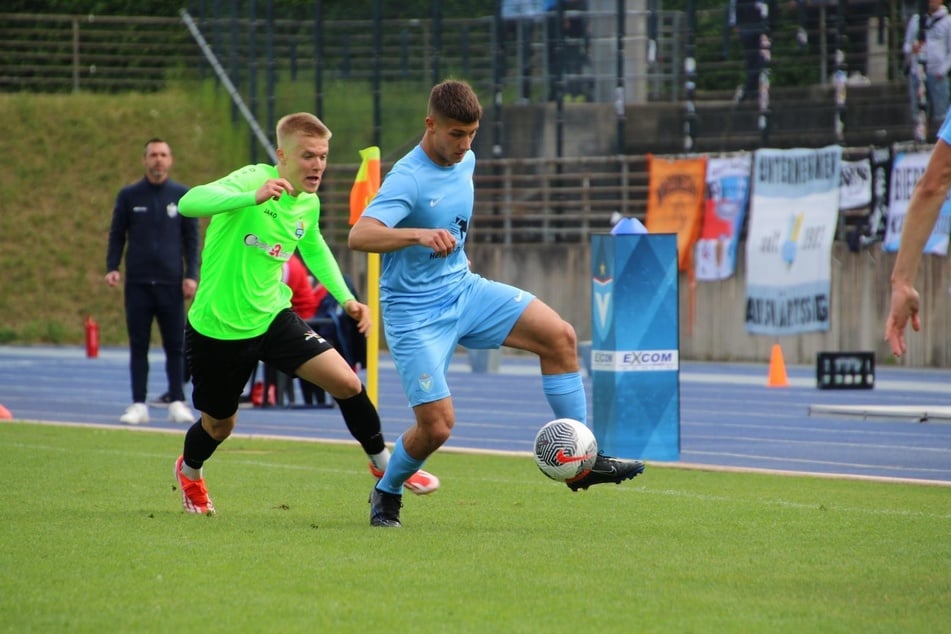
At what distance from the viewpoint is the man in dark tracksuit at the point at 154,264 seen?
14711 mm

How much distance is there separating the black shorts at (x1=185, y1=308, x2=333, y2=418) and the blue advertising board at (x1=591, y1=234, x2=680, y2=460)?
363 cm

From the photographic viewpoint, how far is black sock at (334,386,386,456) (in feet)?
28.1

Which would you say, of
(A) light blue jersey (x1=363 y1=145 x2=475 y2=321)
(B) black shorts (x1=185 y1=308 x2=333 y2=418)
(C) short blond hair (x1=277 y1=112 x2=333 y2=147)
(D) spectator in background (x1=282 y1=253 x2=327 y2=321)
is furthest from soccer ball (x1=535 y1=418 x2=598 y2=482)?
(D) spectator in background (x1=282 y1=253 x2=327 y2=321)

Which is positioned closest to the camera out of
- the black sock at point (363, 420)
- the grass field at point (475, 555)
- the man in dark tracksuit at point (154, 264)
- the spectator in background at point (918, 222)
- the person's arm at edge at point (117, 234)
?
the spectator in background at point (918, 222)

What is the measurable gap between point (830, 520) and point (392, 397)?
1080 cm

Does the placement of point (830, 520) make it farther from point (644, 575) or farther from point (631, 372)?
point (631, 372)

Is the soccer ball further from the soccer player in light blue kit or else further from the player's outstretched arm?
the player's outstretched arm

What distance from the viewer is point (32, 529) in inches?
298

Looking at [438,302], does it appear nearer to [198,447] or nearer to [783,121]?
[198,447]

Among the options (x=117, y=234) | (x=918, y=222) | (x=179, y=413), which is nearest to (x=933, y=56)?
(x=117, y=234)

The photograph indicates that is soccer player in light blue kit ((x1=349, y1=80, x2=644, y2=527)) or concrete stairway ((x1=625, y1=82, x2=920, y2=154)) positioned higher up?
concrete stairway ((x1=625, y1=82, x2=920, y2=154))

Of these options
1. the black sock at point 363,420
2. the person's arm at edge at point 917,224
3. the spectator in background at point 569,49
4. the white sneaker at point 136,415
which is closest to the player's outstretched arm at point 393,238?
the black sock at point 363,420

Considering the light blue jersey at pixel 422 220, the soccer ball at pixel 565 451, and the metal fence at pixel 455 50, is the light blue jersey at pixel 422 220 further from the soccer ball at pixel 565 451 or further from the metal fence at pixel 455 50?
the metal fence at pixel 455 50

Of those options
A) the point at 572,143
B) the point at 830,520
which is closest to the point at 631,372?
the point at 830,520
